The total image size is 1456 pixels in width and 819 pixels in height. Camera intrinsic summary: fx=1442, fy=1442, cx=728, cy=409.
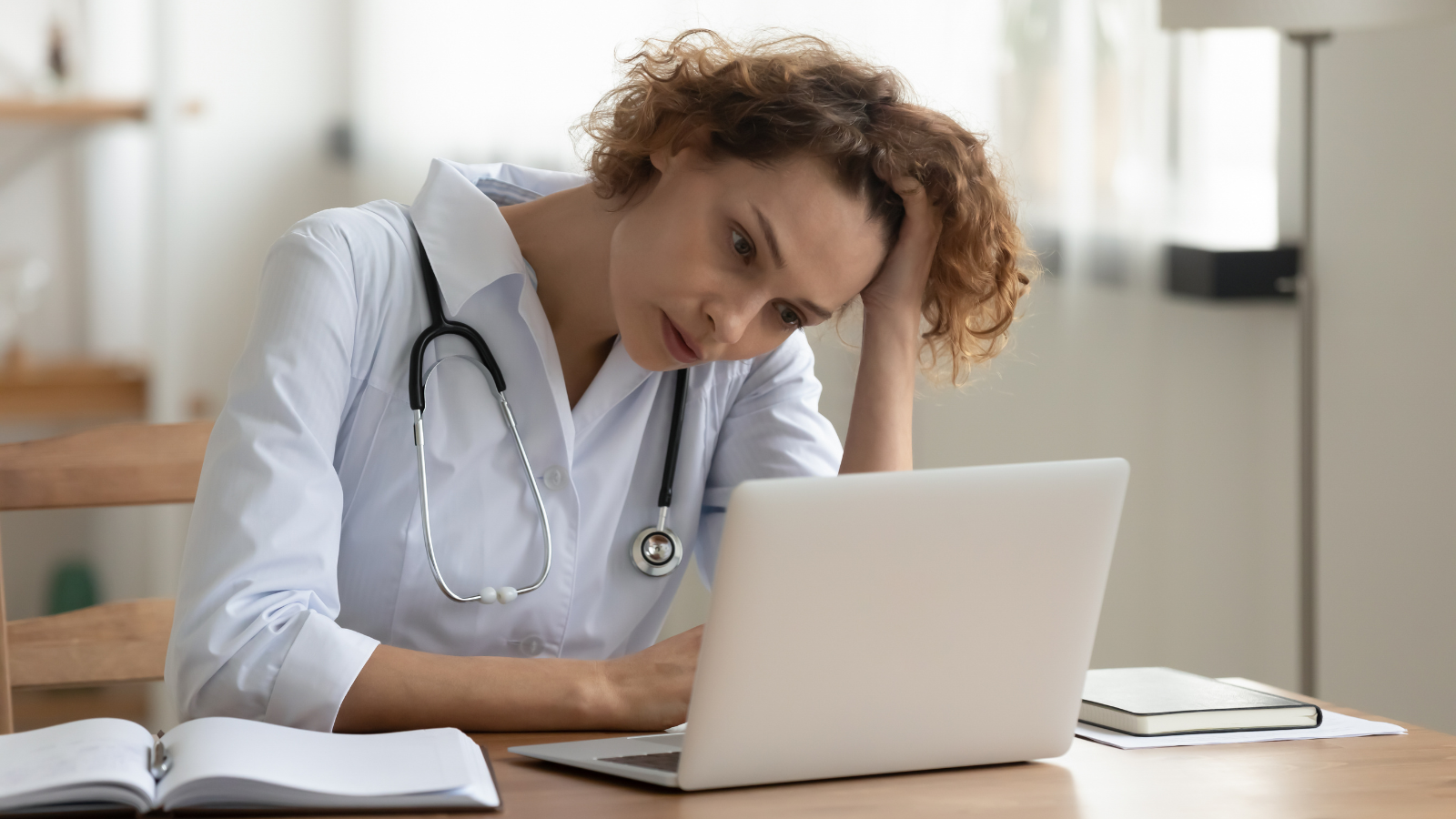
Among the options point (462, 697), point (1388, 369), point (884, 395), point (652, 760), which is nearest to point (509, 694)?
point (462, 697)

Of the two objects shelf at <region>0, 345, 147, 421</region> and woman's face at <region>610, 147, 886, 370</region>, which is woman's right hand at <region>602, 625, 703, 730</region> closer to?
woman's face at <region>610, 147, 886, 370</region>

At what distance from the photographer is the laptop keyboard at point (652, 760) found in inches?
32.4

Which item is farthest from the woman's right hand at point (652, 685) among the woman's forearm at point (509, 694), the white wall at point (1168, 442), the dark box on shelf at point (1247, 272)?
the dark box on shelf at point (1247, 272)

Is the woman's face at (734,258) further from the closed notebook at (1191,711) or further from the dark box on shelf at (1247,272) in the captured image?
the dark box on shelf at (1247,272)

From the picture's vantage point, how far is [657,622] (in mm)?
1324

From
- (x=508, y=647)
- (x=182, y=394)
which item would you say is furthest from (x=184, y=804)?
(x=182, y=394)

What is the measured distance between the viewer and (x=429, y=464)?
3.81 feet

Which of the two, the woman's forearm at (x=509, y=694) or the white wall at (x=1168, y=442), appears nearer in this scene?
the woman's forearm at (x=509, y=694)

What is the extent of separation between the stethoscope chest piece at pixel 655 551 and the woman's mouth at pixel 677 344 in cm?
16

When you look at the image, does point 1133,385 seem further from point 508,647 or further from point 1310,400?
point 508,647

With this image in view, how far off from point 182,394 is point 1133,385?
1.64 metres

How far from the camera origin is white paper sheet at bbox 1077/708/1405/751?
0.97 meters

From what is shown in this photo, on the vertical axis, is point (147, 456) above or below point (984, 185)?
below

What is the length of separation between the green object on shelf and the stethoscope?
1.57m
